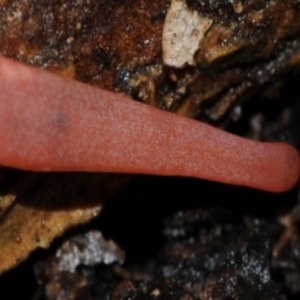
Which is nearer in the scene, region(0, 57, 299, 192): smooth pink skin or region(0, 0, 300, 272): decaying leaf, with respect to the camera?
region(0, 57, 299, 192): smooth pink skin

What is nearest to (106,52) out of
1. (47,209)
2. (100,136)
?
(100,136)

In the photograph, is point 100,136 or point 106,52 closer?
A: point 100,136

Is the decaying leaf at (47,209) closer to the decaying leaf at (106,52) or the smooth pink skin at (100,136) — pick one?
the decaying leaf at (106,52)

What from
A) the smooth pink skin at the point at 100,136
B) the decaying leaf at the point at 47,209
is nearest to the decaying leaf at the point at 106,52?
the decaying leaf at the point at 47,209

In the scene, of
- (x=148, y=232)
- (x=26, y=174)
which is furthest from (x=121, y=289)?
(x=26, y=174)

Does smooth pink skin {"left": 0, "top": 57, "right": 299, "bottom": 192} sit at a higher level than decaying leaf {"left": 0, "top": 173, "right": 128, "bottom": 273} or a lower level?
higher

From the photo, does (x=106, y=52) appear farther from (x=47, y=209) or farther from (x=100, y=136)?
(x=47, y=209)

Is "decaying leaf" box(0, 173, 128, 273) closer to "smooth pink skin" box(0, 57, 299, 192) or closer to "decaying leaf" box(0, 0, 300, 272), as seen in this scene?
"decaying leaf" box(0, 0, 300, 272)

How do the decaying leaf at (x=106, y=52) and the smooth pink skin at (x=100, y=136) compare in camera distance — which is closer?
the smooth pink skin at (x=100, y=136)

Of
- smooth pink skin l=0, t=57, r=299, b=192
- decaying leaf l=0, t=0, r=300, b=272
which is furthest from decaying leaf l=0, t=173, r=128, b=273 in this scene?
smooth pink skin l=0, t=57, r=299, b=192
